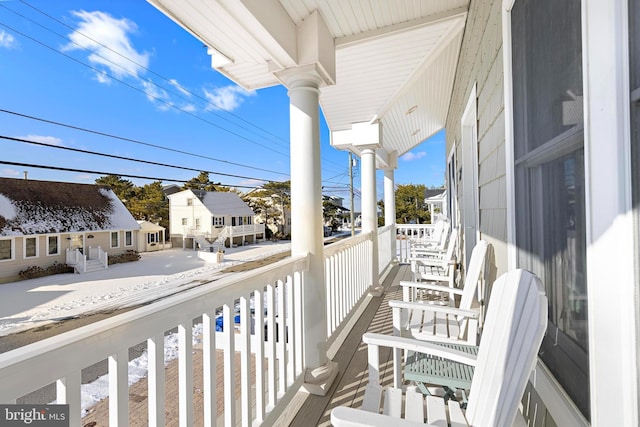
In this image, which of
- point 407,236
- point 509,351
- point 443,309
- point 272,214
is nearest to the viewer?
point 509,351

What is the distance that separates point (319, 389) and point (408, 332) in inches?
29.1

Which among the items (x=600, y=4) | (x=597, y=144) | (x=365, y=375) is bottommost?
(x=365, y=375)

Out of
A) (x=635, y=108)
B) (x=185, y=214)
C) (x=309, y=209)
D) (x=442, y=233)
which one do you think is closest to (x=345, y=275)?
(x=309, y=209)

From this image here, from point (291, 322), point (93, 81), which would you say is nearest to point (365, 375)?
point (291, 322)

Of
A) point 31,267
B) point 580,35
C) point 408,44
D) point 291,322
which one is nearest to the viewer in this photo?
point 580,35

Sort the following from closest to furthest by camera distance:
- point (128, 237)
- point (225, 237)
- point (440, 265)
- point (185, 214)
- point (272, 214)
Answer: point (128, 237)
point (185, 214)
point (440, 265)
point (225, 237)
point (272, 214)

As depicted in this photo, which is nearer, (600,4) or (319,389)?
(600,4)

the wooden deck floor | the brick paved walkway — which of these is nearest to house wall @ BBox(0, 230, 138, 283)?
the brick paved walkway

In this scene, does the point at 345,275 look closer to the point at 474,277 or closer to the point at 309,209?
the point at 309,209

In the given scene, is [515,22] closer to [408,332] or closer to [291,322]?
[408,332]

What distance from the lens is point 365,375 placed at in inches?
93.4

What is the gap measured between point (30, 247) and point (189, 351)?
1.47 metres

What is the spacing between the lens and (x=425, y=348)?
1.32 meters

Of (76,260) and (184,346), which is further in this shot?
(76,260)
